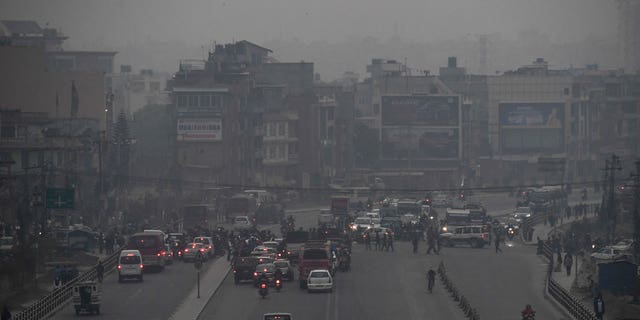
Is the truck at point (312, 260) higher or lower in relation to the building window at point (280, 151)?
lower

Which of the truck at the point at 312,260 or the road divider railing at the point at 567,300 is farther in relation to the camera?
the truck at the point at 312,260

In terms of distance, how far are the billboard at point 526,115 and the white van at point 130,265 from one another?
96842mm

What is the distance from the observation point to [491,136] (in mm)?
177750

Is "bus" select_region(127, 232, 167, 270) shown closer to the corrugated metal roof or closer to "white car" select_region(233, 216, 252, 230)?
"white car" select_region(233, 216, 252, 230)

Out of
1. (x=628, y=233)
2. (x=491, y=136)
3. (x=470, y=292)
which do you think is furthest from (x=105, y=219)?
(x=491, y=136)

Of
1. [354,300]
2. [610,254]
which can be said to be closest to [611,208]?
[610,254]

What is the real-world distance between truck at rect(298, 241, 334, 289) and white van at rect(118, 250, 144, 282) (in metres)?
5.63

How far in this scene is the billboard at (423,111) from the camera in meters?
135

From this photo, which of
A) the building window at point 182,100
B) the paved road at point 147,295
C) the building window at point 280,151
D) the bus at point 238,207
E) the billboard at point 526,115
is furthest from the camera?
the billboard at point 526,115

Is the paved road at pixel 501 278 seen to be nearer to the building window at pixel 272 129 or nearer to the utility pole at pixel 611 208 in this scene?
the utility pole at pixel 611 208

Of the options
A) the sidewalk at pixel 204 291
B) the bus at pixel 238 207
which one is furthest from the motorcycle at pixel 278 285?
the bus at pixel 238 207

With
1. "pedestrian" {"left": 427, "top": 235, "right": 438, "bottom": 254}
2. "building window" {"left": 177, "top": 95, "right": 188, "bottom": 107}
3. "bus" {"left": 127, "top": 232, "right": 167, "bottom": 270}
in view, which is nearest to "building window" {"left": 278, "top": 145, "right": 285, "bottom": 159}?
"building window" {"left": 177, "top": 95, "right": 188, "bottom": 107}

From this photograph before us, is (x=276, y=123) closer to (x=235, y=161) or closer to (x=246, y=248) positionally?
(x=235, y=161)

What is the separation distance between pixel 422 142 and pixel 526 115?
1584 cm
